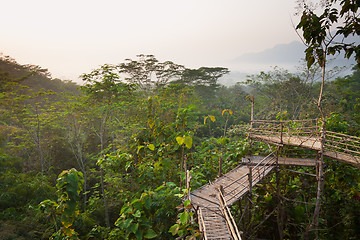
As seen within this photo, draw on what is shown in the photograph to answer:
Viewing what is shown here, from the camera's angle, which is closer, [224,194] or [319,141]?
[224,194]

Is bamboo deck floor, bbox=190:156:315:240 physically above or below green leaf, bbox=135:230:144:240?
below

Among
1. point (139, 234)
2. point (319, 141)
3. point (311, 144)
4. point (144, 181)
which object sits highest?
point (319, 141)

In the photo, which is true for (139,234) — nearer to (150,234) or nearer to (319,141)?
(150,234)

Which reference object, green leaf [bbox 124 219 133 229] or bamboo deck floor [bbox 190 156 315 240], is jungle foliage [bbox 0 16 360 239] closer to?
green leaf [bbox 124 219 133 229]

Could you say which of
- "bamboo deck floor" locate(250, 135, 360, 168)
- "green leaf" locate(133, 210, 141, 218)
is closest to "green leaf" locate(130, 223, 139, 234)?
"green leaf" locate(133, 210, 141, 218)

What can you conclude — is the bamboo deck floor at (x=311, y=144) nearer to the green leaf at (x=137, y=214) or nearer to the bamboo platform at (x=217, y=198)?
the bamboo platform at (x=217, y=198)

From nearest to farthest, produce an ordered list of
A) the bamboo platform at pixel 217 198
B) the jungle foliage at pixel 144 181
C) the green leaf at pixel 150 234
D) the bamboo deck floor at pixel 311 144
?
the green leaf at pixel 150 234 < the jungle foliage at pixel 144 181 < the bamboo platform at pixel 217 198 < the bamboo deck floor at pixel 311 144

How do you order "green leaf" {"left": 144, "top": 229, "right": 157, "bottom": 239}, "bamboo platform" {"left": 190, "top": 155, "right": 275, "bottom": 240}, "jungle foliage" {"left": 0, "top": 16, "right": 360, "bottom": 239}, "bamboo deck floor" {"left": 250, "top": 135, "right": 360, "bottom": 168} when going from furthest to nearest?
"bamboo deck floor" {"left": 250, "top": 135, "right": 360, "bottom": 168} → "bamboo platform" {"left": 190, "top": 155, "right": 275, "bottom": 240} → "jungle foliage" {"left": 0, "top": 16, "right": 360, "bottom": 239} → "green leaf" {"left": 144, "top": 229, "right": 157, "bottom": 239}

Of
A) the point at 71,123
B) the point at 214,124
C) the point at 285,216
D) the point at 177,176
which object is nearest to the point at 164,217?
the point at 177,176

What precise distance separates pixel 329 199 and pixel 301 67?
49.7 ft

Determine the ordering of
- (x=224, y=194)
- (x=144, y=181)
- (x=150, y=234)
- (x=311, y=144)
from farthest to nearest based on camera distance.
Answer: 1. (x=311, y=144)
2. (x=144, y=181)
3. (x=224, y=194)
4. (x=150, y=234)

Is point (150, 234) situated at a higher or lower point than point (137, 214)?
lower

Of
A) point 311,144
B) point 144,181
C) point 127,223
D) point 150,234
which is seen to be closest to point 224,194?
point 144,181

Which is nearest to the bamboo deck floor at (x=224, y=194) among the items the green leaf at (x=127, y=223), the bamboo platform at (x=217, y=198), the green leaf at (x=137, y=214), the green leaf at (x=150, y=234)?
the bamboo platform at (x=217, y=198)
